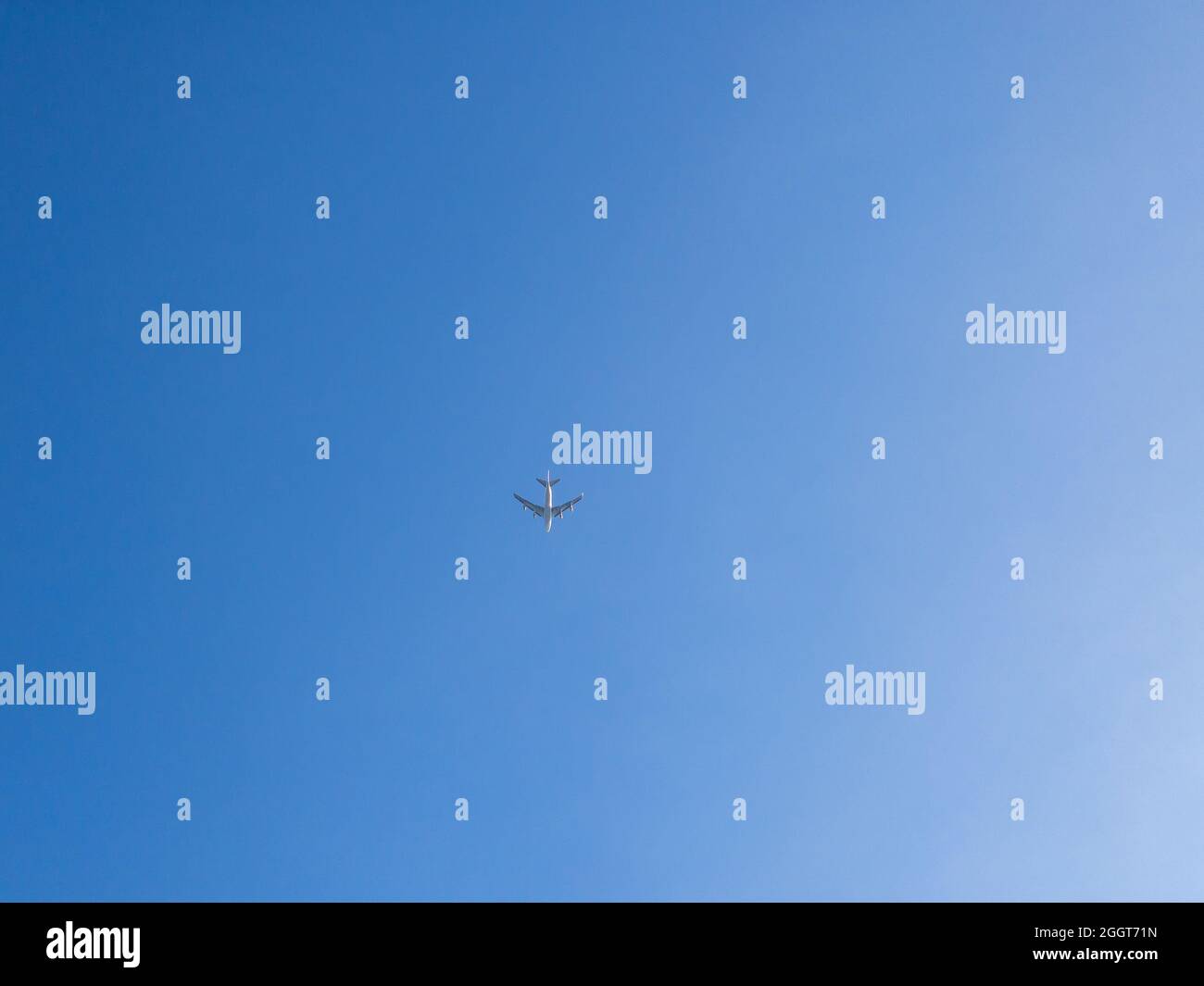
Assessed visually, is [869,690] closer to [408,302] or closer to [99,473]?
[408,302]

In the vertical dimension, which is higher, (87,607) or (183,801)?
(87,607)
